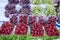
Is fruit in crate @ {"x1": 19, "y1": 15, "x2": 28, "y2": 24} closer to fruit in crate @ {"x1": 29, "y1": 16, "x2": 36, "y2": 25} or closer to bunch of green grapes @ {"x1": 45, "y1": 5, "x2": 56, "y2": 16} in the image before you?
fruit in crate @ {"x1": 29, "y1": 16, "x2": 36, "y2": 25}

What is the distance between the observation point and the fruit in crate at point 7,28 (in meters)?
2.79

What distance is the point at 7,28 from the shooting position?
9.30 ft

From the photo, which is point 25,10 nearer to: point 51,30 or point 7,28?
point 7,28

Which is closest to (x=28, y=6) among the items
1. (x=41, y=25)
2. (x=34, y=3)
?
(x=34, y=3)

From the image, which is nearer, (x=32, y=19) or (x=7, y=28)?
(x=7, y=28)

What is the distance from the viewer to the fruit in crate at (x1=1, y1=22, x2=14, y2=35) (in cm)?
279

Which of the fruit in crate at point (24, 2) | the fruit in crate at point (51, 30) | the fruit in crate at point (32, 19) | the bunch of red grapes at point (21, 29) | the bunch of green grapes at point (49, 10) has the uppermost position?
the fruit in crate at point (24, 2)

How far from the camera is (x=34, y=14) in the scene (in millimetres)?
2992

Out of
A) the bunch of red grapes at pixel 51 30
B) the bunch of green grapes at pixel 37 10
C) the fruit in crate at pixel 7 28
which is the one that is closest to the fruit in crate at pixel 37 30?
the bunch of red grapes at pixel 51 30

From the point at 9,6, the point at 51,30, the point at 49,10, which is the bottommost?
the point at 51,30

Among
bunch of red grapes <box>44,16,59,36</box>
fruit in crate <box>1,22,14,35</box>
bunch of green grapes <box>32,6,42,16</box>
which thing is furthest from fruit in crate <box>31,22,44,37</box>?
fruit in crate <box>1,22,14,35</box>

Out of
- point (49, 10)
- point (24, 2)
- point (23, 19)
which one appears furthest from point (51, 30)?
point (24, 2)

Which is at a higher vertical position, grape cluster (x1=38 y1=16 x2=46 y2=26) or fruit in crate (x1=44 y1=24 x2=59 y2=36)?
grape cluster (x1=38 y1=16 x2=46 y2=26)

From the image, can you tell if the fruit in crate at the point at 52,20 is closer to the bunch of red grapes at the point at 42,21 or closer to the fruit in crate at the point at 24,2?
the bunch of red grapes at the point at 42,21
